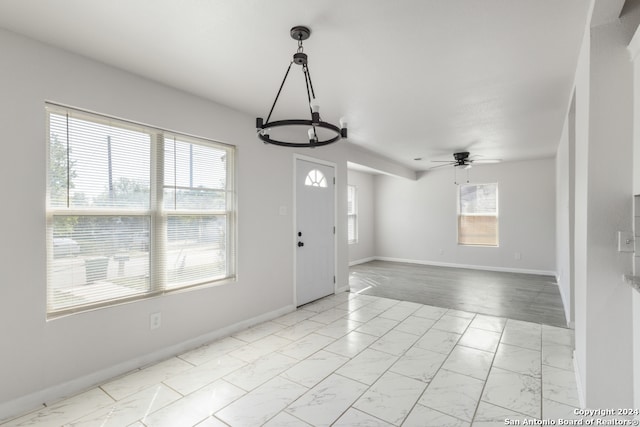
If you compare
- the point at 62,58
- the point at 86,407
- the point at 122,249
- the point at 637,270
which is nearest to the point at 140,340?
the point at 86,407

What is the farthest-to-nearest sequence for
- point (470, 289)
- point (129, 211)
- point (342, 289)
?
point (470, 289), point (342, 289), point (129, 211)

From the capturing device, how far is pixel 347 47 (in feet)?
7.11

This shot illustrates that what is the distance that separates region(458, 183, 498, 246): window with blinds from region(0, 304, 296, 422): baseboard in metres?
5.95

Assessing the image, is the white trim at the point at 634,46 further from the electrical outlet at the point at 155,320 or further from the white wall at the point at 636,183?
the electrical outlet at the point at 155,320

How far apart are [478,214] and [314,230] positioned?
4649 millimetres

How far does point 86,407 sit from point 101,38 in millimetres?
2465

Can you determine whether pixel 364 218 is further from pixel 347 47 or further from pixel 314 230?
pixel 347 47

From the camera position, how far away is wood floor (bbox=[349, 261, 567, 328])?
13.6ft

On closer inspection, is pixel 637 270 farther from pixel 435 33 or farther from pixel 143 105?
pixel 143 105

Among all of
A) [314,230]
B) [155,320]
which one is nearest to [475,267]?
[314,230]

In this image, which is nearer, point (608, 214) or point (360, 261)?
point (608, 214)

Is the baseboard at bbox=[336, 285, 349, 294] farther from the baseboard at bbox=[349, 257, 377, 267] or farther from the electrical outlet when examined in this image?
the electrical outlet

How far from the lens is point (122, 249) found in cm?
260

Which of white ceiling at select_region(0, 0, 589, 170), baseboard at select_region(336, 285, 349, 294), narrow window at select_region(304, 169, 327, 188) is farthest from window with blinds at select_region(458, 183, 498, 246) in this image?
narrow window at select_region(304, 169, 327, 188)
